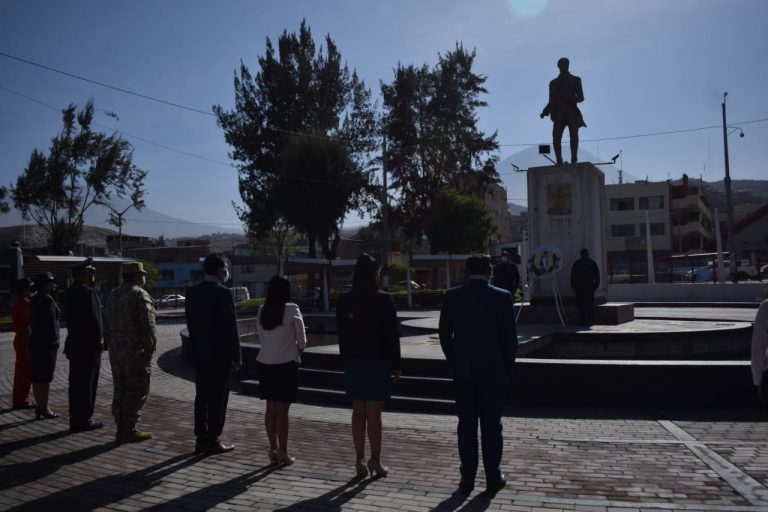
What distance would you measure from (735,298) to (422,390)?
78.7 feet

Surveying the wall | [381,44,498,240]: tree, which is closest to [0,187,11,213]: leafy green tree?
[381,44,498,240]: tree

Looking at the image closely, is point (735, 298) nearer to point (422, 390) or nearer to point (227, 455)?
point (422, 390)

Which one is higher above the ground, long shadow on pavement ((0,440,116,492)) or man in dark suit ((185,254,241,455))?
man in dark suit ((185,254,241,455))

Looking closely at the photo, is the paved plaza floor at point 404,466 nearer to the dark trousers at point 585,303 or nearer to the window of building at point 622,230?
the dark trousers at point 585,303

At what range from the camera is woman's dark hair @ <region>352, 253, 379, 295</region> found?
18.0ft

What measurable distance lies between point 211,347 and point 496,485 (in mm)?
2881

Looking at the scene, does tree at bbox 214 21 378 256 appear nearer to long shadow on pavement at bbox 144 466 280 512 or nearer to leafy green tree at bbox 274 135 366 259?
leafy green tree at bbox 274 135 366 259

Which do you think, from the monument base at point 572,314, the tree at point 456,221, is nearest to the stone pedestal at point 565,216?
the monument base at point 572,314

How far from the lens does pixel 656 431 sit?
6.78m

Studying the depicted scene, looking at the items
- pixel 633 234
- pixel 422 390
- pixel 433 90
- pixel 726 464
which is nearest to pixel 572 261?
pixel 422 390

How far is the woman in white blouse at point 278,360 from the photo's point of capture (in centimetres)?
593

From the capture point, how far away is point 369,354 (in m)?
5.42

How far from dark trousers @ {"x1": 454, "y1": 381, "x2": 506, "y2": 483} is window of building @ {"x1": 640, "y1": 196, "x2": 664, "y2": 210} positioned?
66.0 metres

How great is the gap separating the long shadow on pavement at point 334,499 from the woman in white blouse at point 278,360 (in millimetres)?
874
